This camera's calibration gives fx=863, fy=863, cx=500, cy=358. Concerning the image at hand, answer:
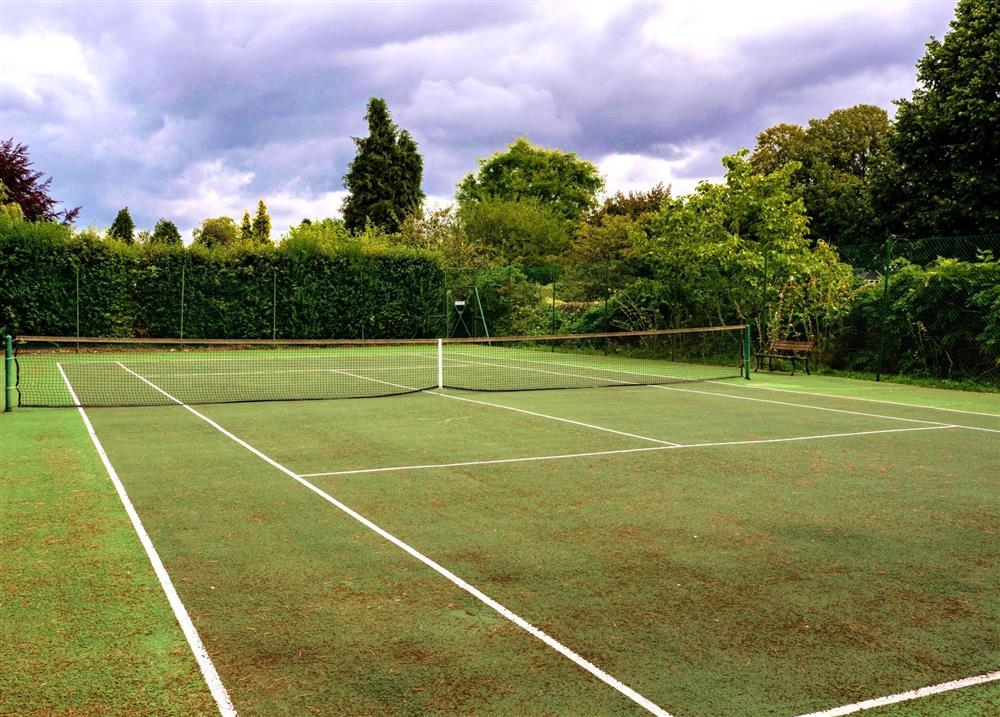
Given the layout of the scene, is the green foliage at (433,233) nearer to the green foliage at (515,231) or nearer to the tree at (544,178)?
the green foliage at (515,231)

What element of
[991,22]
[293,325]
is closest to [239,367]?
[293,325]

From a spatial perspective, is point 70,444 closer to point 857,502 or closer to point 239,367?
point 857,502

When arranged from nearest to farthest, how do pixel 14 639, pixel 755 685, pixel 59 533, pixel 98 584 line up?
pixel 755 685 → pixel 14 639 → pixel 98 584 → pixel 59 533

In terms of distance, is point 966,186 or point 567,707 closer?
point 567,707

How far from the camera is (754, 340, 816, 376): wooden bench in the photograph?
19.0m

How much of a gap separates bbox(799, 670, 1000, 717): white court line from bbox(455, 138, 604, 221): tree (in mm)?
65364

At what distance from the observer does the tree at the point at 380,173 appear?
56594 millimetres

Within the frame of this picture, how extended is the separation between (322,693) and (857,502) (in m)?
4.87

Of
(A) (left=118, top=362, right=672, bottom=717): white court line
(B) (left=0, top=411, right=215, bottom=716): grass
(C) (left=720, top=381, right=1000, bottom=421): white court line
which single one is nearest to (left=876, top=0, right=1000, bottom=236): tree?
(C) (left=720, top=381, right=1000, bottom=421): white court line

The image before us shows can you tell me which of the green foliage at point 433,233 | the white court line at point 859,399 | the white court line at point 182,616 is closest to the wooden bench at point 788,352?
the white court line at point 859,399

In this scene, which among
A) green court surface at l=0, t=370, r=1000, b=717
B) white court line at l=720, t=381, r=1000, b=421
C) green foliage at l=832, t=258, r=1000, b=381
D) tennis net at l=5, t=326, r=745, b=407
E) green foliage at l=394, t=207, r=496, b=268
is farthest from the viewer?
green foliage at l=394, t=207, r=496, b=268

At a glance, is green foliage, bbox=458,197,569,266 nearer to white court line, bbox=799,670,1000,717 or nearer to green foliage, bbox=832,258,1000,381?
green foliage, bbox=832,258,1000,381

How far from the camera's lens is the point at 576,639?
13.2 ft

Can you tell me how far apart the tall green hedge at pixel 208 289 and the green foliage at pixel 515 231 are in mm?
23042
